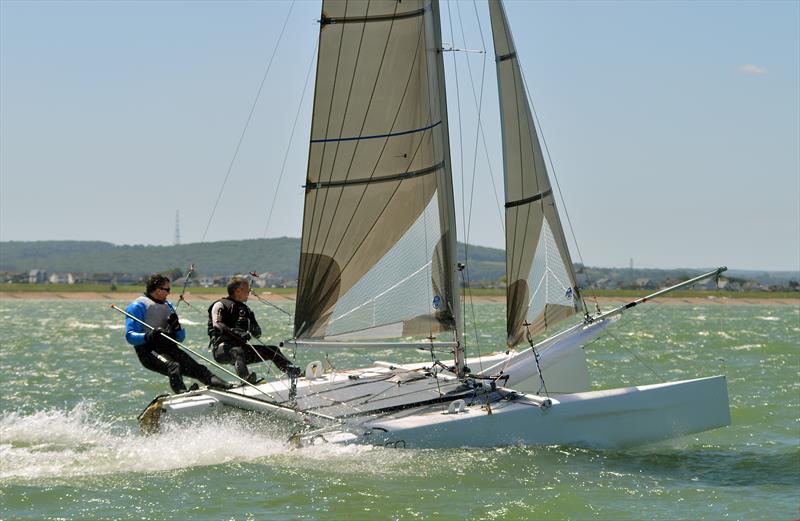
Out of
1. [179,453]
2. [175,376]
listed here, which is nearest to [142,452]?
[179,453]

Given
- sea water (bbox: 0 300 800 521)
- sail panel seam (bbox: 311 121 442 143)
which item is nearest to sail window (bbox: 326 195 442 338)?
sail panel seam (bbox: 311 121 442 143)

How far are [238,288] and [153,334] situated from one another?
94 cm

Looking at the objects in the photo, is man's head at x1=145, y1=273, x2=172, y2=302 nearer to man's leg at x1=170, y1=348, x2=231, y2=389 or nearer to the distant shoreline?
man's leg at x1=170, y1=348, x2=231, y2=389

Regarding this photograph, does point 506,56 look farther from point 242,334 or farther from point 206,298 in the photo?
point 206,298

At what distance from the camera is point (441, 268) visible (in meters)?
10.8

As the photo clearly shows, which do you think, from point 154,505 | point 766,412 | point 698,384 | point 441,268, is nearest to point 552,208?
point 441,268

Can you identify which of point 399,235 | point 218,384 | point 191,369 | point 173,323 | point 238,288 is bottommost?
point 218,384

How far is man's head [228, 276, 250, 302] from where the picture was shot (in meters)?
10.6

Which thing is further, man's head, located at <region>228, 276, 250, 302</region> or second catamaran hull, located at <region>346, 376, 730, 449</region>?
man's head, located at <region>228, 276, 250, 302</region>

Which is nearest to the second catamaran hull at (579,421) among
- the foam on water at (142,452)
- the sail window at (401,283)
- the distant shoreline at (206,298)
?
the foam on water at (142,452)

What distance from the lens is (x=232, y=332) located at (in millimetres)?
10555

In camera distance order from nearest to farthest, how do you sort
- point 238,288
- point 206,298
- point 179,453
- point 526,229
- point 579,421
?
1. point 179,453
2. point 579,421
3. point 238,288
4. point 526,229
5. point 206,298

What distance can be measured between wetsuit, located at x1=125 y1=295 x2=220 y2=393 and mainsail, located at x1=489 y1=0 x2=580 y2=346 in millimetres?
3295

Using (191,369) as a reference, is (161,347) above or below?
above
